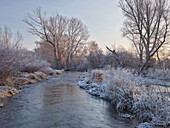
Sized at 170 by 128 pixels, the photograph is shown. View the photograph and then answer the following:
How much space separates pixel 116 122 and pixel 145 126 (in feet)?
2.32

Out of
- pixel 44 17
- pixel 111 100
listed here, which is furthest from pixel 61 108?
pixel 44 17

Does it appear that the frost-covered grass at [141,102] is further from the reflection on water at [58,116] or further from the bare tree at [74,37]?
the bare tree at [74,37]

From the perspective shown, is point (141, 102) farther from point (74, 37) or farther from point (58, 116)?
point (74, 37)

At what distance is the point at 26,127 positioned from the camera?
9.47 feet

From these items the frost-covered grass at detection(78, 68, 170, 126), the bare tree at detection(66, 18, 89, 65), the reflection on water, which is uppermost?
A: the bare tree at detection(66, 18, 89, 65)

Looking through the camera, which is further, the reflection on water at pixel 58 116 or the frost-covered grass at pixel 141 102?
the reflection on water at pixel 58 116

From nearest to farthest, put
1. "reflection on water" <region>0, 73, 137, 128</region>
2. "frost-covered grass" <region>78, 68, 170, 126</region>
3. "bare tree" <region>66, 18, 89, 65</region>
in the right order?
"frost-covered grass" <region>78, 68, 170, 126</region>, "reflection on water" <region>0, 73, 137, 128</region>, "bare tree" <region>66, 18, 89, 65</region>

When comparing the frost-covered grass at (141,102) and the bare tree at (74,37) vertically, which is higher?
the bare tree at (74,37)

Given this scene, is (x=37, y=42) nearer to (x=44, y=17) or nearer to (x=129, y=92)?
(x=44, y=17)

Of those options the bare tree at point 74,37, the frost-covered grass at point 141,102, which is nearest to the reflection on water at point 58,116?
the frost-covered grass at point 141,102

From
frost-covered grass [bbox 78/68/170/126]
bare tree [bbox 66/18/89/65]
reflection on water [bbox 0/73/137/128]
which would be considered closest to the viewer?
frost-covered grass [bbox 78/68/170/126]

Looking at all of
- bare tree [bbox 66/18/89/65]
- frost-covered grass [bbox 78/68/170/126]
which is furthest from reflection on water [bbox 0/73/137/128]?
bare tree [bbox 66/18/89/65]

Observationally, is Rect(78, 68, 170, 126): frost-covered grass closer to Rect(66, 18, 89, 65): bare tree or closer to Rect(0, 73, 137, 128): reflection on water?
Rect(0, 73, 137, 128): reflection on water

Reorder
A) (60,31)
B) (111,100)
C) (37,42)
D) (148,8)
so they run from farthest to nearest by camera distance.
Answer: (37,42), (60,31), (148,8), (111,100)
